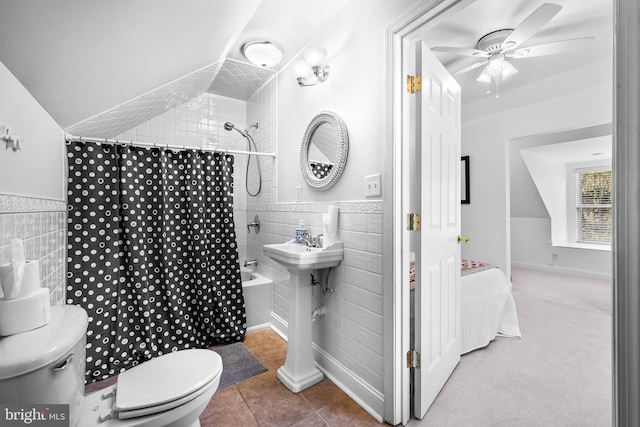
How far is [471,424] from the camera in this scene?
1493 millimetres

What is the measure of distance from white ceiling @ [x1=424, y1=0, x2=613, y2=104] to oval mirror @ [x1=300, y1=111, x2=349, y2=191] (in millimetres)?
916

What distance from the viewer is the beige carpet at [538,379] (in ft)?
5.08

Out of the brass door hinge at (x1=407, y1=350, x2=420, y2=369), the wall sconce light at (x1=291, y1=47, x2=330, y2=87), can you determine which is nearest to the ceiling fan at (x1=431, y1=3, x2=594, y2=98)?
the wall sconce light at (x1=291, y1=47, x2=330, y2=87)

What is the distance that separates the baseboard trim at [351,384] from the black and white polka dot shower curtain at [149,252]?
80cm

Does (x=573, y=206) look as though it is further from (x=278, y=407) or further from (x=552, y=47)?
(x=278, y=407)

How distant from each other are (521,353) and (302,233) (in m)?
1.90

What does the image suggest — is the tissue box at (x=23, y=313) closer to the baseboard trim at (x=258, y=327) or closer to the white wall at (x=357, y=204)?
the white wall at (x=357, y=204)

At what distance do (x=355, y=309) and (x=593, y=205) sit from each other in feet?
17.4

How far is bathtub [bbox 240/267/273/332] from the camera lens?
8.60 ft

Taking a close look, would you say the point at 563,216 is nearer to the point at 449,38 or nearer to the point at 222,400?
the point at 449,38

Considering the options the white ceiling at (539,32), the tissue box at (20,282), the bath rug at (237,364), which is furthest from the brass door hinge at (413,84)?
the bath rug at (237,364)

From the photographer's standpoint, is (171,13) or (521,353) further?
(521,353)

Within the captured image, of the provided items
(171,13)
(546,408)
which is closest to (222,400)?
(546,408)

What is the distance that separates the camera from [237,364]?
2.07 meters
